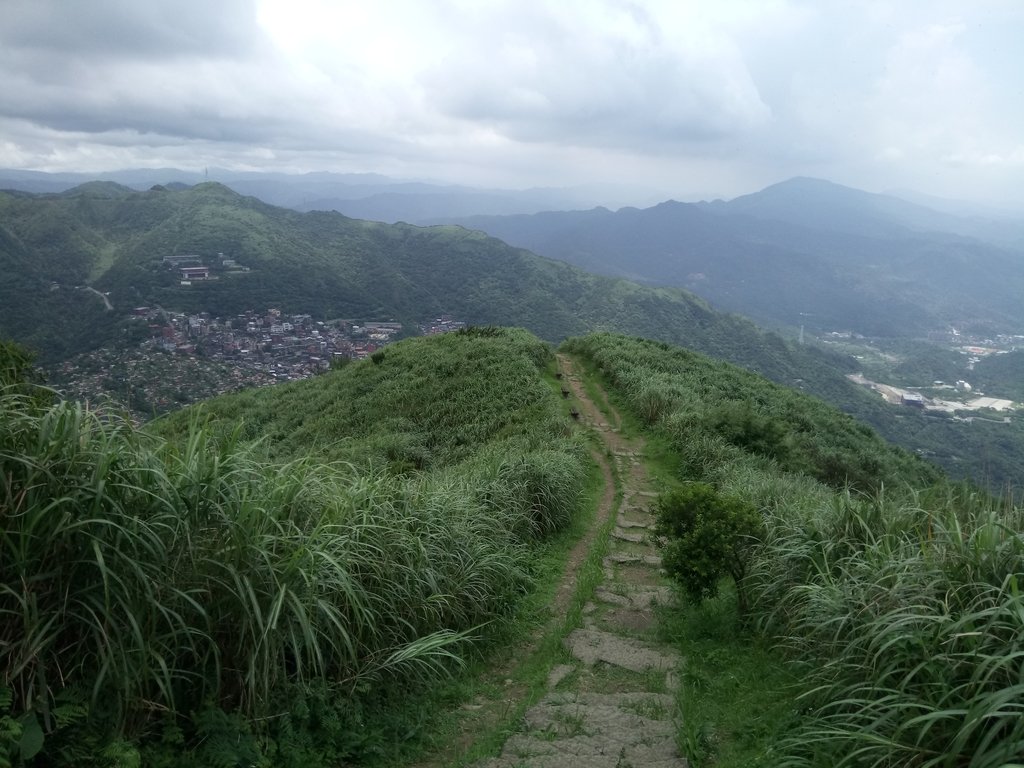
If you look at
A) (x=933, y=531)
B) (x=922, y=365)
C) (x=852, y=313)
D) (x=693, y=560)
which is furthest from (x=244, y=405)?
(x=852, y=313)

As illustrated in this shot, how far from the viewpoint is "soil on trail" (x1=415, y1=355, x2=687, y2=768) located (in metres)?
3.74

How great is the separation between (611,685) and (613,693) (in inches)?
6.0

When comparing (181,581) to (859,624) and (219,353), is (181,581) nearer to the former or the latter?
(859,624)

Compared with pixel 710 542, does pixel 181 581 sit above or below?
above

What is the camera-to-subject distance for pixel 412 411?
56.0ft

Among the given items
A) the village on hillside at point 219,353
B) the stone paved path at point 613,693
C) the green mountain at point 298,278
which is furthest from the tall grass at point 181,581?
the green mountain at point 298,278

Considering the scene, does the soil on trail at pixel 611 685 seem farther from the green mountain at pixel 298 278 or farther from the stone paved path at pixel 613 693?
the green mountain at pixel 298 278

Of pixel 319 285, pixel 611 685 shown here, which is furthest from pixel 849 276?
pixel 611 685

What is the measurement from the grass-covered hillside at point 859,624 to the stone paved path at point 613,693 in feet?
0.78

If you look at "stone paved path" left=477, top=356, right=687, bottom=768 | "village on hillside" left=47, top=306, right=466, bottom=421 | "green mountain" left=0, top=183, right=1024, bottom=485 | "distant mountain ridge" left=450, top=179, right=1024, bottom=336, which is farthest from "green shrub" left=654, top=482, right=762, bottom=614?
"distant mountain ridge" left=450, top=179, right=1024, bottom=336

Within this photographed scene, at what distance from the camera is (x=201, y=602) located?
3.56 m

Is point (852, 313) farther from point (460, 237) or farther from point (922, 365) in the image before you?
point (460, 237)

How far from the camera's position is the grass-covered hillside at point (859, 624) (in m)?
2.79

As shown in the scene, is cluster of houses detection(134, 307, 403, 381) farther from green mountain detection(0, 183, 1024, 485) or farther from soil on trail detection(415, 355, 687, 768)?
soil on trail detection(415, 355, 687, 768)
